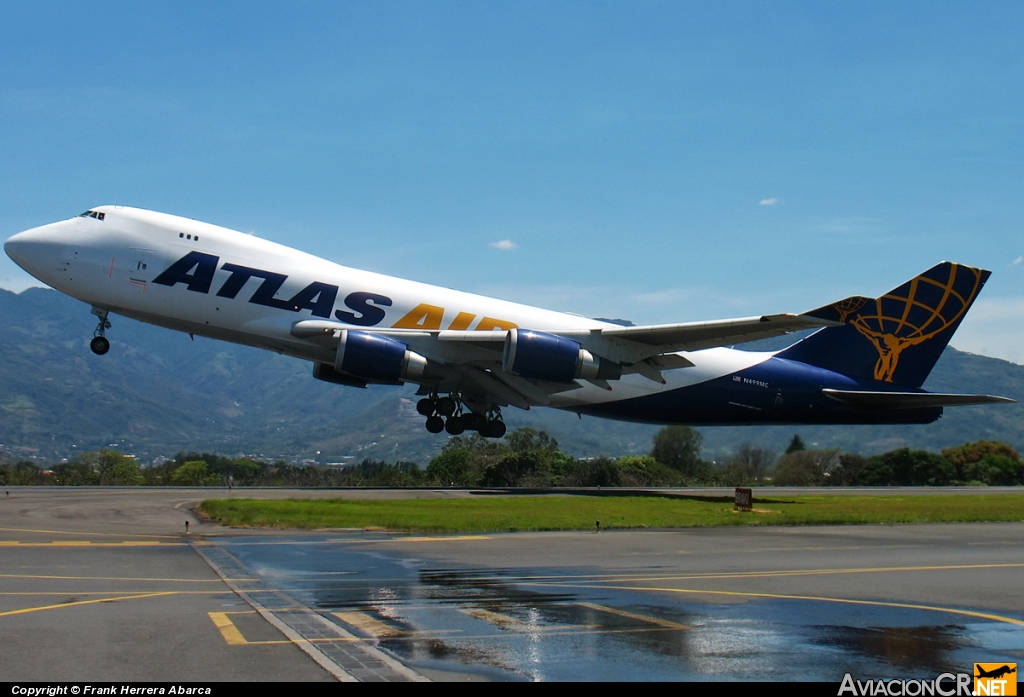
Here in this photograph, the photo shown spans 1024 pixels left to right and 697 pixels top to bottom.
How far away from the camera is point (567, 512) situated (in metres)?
32.2

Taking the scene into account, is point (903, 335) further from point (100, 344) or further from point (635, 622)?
point (635, 622)

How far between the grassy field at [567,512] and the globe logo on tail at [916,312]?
685cm

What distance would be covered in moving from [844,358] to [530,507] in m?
17.7

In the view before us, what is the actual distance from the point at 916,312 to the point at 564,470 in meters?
20.5

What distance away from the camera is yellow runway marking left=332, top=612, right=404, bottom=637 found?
10.6m

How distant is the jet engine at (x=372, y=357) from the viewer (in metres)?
32.1

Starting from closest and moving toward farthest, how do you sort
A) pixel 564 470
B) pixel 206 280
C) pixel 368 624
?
pixel 368 624, pixel 206 280, pixel 564 470

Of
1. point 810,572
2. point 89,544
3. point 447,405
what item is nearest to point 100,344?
point 447,405

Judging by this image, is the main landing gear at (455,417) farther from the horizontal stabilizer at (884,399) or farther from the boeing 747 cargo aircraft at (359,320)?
the horizontal stabilizer at (884,399)

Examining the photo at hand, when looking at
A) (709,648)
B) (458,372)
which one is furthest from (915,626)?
(458,372)

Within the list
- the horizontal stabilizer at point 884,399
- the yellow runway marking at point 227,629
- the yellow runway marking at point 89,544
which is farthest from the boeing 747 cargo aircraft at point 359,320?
the yellow runway marking at point 227,629

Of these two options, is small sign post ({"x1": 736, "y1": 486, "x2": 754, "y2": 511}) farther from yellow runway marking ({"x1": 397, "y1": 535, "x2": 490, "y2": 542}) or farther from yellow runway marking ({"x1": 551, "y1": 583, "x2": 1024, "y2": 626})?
yellow runway marking ({"x1": 551, "y1": 583, "x2": 1024, "y2": 626})

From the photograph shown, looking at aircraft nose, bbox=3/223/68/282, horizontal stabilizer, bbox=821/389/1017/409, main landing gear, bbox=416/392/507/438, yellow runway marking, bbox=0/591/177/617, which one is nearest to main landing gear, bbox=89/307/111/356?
aircraft nose, bbox=3/223/68/282

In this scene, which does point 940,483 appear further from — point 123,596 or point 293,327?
point 123,596
